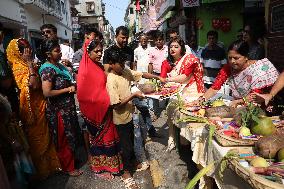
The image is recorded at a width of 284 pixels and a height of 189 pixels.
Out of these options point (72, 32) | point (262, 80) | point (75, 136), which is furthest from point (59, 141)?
point (72, 32)

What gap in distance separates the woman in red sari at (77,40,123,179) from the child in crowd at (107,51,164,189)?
0.35 ft

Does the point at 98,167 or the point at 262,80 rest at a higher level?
the point at 262,80

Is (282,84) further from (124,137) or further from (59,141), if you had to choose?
(59,141)

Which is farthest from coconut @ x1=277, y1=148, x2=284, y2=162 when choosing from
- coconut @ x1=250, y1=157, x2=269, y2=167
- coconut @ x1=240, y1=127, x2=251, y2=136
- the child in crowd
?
the child in crowd

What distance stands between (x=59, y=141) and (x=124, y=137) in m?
0.96

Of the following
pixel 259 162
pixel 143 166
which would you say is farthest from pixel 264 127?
pixel 143 166

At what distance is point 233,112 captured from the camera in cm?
281

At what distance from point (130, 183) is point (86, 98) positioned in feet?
4.24

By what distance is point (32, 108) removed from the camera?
3854 mm

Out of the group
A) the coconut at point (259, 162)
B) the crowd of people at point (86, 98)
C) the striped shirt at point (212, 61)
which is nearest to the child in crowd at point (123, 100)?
the crowd of people at point (86, 98)

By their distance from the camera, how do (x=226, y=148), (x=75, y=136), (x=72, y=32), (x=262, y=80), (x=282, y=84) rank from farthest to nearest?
(x=72, y=32), (x=75, y=136), (x=262, y=80), (x=282, y=84), (x=226, y=148)

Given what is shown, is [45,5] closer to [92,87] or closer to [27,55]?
[27,55]

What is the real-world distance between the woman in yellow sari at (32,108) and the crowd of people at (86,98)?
12 millimetres

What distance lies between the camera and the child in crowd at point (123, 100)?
11.3ft
